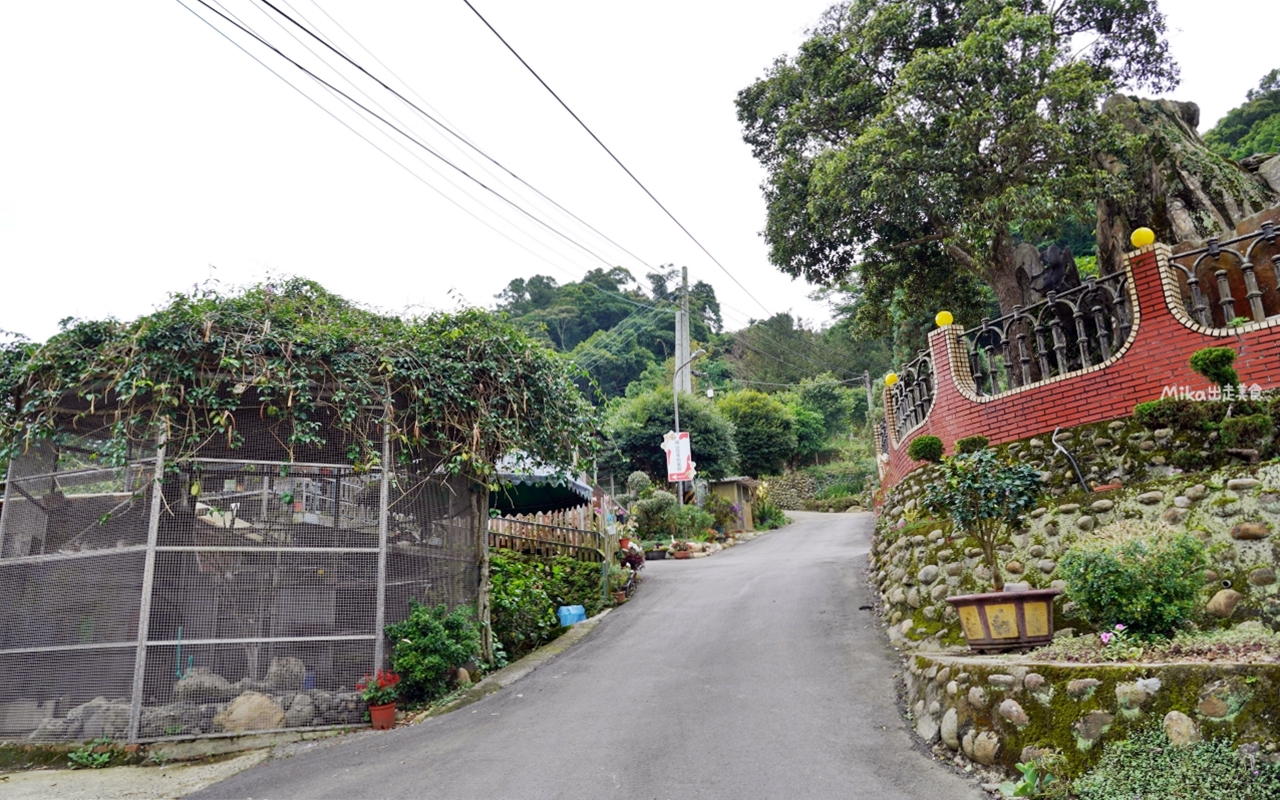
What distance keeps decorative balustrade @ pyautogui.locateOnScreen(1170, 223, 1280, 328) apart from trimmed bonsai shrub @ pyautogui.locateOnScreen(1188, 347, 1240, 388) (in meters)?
0.72

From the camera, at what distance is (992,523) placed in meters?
7.05

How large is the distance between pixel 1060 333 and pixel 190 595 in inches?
371

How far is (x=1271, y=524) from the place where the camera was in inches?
226

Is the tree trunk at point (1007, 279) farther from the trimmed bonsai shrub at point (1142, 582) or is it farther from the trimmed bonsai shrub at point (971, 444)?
the trimmed bonsai shrub at point (1142, 582)

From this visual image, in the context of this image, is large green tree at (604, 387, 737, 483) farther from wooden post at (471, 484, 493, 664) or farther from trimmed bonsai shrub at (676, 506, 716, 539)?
wooden post at (471, 484, 493, 664)

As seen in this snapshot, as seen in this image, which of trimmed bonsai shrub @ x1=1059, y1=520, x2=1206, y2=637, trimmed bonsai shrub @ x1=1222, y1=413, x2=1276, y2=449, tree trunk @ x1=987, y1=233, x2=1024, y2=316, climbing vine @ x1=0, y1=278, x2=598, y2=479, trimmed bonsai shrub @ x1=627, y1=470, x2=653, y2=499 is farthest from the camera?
trimmed bonsai shrub @ x1=627, y1=470, x2=653, y2=499

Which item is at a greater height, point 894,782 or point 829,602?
point 829,602

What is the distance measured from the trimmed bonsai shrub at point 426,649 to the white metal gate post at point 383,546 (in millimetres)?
125

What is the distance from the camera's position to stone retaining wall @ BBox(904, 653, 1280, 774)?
157 inches

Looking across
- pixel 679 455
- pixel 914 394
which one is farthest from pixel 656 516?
pixel 914 394

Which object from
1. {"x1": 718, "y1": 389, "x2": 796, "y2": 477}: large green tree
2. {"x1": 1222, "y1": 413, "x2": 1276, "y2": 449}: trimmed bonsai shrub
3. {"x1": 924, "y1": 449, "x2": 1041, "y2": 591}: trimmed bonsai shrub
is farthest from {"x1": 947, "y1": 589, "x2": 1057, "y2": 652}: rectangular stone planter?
{"x1": 718, "y1": 389, "x2": 796, "y2": 477}: large green tree

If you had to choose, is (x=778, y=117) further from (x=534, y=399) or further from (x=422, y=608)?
(x=422, y=608)

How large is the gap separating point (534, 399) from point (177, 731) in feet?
15.4

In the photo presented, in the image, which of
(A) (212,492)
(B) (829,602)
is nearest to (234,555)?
(A) (212,492)
